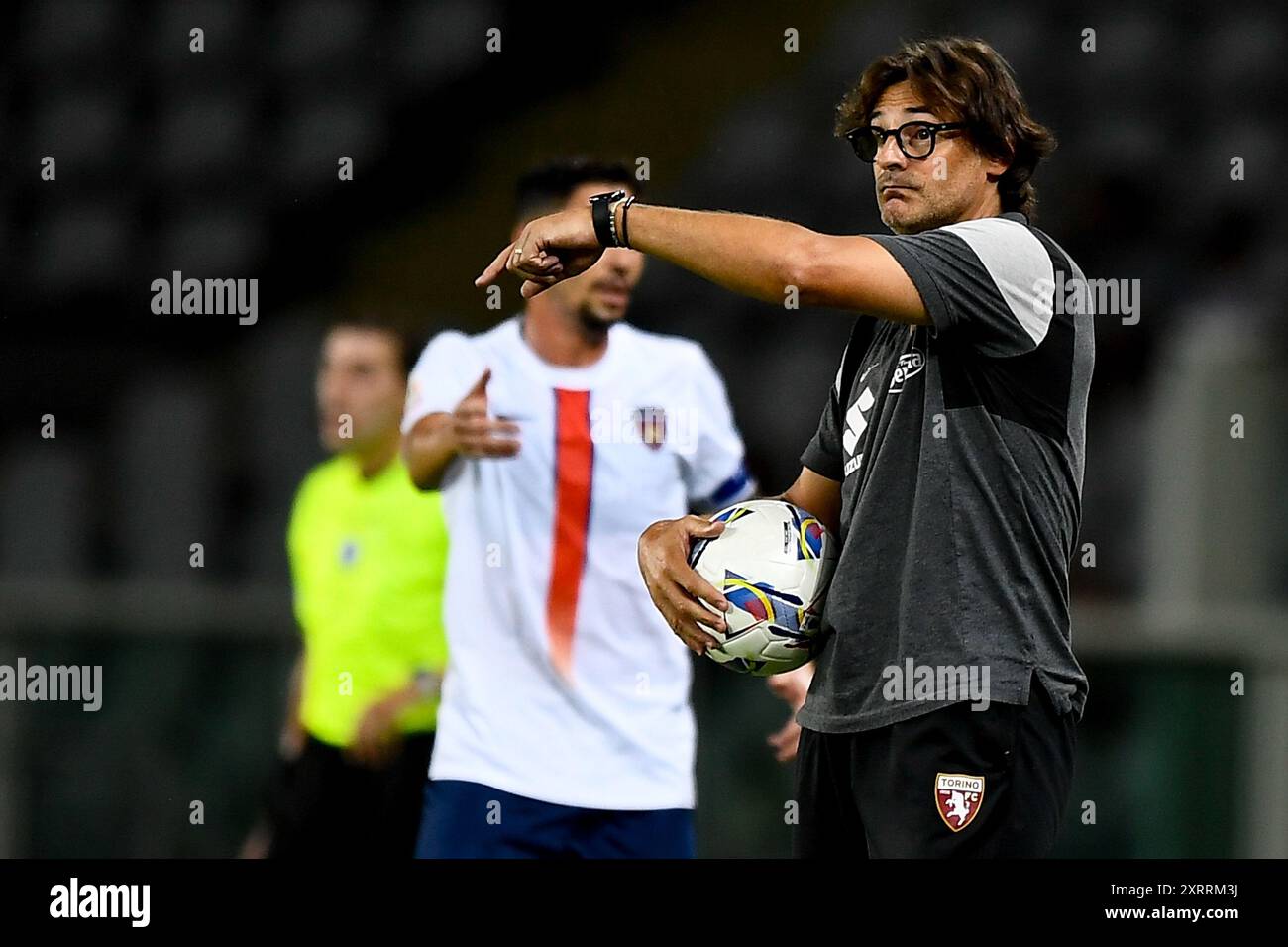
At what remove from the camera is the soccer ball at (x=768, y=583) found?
8.96ft

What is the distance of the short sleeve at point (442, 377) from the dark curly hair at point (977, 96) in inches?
50.0

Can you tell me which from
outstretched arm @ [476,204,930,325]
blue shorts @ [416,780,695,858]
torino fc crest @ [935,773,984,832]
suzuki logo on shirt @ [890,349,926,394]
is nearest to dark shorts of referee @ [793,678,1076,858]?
torino fc crest @ [935,773,984,832]

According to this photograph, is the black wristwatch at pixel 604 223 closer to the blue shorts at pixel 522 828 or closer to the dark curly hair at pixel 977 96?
the dark curly hair at pixel 977 96

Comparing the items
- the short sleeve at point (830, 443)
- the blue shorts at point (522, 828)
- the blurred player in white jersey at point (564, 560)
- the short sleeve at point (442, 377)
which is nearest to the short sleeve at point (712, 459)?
the blurred player in white jersey at point (564, 560)

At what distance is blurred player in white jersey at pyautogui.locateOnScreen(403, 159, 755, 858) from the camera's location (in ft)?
11.9

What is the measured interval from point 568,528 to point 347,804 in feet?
4.17

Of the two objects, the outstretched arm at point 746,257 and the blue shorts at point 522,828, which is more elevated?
the outstretched arm at point 746,257

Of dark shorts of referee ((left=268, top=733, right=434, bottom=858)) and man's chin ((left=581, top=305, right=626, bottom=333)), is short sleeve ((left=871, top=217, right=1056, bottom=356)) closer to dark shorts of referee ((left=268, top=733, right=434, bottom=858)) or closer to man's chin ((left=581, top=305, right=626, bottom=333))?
man's chin ((left=581, top=305, right=626, bottom=333))

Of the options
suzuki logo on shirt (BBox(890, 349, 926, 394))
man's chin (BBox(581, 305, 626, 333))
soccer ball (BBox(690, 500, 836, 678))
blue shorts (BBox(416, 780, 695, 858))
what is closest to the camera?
suzuki logo on shirt (BBox(890, 349, 926, 394))

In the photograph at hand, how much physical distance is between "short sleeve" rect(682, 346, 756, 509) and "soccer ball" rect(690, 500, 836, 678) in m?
1.04

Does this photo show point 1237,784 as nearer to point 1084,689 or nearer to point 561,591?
point 561,591

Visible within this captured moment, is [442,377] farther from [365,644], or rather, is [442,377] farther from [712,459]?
[365,644]

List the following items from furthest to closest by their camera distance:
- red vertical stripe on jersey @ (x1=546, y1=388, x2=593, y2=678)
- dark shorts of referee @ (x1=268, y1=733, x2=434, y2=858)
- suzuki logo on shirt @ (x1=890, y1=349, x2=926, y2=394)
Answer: dark shorts of referee @ (x1=268, y1=733, x2=434, y2=858)
red vertical stripe on jersey @ (x1=546, y1=388, x2=593, y2=678)
suzuki logo on shirt @ (x1=890, y1=349, x2=926, y2=394)
